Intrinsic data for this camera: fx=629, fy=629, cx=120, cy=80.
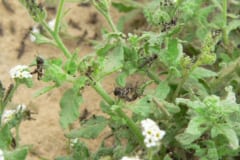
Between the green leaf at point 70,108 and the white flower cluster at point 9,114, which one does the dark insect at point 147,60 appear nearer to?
the green leaf at point 70,108

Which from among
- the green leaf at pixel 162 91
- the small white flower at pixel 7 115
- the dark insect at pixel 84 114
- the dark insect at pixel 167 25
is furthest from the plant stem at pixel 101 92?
the dark insect at pixel 84 114

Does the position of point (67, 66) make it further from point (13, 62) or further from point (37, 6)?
point (13, 62)

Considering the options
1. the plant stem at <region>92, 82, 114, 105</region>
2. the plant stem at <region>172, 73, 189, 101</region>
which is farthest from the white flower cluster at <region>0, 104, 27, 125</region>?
the plant stem at <region>172, 73, 189, 101</region>

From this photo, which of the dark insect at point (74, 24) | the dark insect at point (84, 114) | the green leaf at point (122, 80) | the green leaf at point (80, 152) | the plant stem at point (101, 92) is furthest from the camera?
the dark insect at point (74, 24)

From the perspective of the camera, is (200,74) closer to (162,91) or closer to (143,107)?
(162,91)

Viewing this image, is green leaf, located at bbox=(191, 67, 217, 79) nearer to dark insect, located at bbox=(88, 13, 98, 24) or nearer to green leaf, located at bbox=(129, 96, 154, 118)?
green leaf, located at bbox=(129, 96, 154, 118)

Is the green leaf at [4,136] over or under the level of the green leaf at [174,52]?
under

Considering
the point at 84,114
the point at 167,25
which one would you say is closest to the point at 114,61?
the point at 167,25
